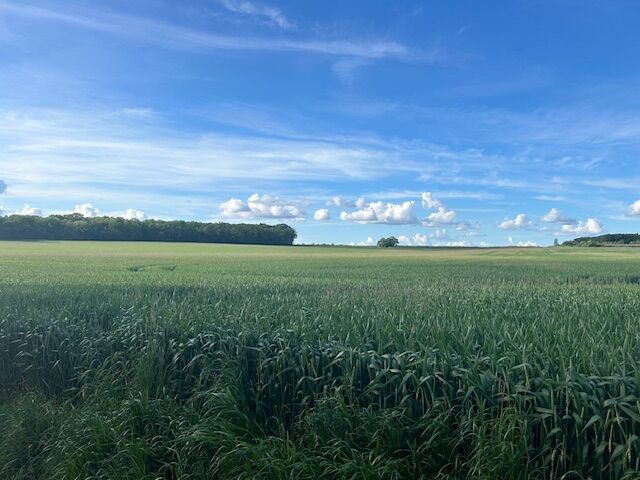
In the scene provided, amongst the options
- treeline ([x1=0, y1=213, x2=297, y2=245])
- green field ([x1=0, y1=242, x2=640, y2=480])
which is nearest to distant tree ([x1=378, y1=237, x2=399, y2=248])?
treeline ([x1=0, y1=213, x2=297, y2=245])

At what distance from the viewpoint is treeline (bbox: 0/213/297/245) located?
88.4 m

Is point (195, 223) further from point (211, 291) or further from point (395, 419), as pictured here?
point (395, 419)

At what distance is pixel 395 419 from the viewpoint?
498 cm

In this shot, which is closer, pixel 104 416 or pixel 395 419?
pixel 395 419

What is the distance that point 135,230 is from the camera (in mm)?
93812

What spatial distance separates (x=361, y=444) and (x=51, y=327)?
18.8 feet

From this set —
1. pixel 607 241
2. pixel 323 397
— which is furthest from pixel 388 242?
pixel 323 397

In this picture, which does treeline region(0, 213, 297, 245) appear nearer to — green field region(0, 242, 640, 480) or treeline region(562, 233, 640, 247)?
treeline region(562, 233, 640, 247)

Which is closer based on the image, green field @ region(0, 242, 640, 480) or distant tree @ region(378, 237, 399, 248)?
green field @ region(0, 242, 640, 480)

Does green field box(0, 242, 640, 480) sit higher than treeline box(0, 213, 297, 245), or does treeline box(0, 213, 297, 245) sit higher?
treeline box(0, 213, 297, 245)

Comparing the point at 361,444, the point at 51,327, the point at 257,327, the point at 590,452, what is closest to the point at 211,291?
the point at 51,327

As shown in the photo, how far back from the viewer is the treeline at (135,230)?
3479 inches

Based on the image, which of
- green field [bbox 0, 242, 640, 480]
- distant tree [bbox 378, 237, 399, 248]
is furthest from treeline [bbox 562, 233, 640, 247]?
green field [bbox 0, 242, 640, 480]

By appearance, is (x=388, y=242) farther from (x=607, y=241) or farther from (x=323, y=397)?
(x=323, y=397)
